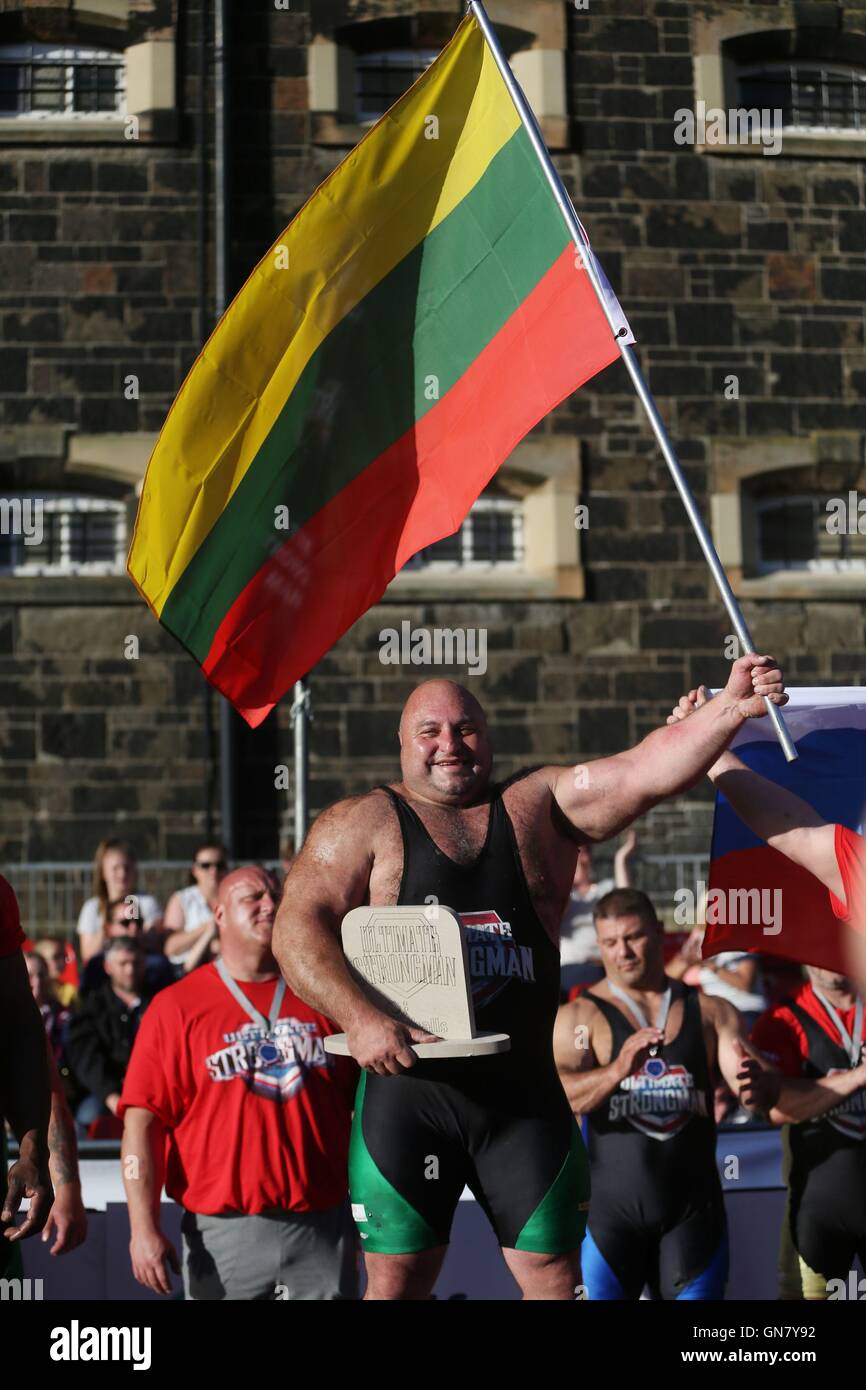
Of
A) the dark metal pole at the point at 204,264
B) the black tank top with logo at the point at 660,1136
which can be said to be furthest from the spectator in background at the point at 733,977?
the dark metal pole at the point at 204,264

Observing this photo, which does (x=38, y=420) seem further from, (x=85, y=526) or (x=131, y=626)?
(x=131, y=626)

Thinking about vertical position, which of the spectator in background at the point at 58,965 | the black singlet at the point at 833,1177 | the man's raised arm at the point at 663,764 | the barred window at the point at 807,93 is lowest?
the black singlet at the point at 833,1177

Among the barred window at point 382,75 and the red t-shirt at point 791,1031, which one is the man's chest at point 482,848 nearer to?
the red t-shirt at point 791,1031

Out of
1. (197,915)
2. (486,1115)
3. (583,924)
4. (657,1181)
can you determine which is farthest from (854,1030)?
(197,915)

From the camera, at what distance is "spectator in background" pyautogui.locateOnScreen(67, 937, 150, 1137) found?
26.3 ft

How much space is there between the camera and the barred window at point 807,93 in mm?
14734

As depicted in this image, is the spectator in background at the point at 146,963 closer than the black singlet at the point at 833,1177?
No

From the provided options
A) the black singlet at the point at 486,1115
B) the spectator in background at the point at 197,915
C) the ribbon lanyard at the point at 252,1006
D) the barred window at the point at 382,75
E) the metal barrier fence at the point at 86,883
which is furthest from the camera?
the barred window at the point at 382,75

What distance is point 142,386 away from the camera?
13922mm

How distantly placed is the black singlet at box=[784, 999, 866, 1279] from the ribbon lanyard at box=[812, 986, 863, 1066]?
25 millimetres

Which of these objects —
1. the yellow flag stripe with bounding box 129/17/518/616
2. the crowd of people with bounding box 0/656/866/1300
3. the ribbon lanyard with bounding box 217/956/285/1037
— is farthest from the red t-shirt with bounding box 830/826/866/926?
the yellow flag stripe with bounding box 129/17/518/616

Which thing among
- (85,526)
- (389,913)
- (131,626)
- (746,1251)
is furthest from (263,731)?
(389,913)

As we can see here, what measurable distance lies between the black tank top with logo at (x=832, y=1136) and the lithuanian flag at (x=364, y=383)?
253 centimetres

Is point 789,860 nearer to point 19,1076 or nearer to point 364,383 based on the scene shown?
point 364,383
